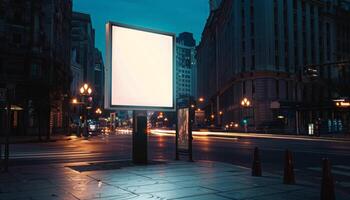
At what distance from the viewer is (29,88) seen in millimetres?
46500

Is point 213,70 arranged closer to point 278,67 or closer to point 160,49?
point 278,67

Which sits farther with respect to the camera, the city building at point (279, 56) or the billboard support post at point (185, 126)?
the city building at point (279, 56)

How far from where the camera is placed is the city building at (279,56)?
67.1 m

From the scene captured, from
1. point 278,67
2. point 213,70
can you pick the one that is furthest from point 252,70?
point 213,70

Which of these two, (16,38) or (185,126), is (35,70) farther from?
(185,126)

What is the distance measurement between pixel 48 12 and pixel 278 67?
41.1 m

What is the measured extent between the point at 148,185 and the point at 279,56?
2555 inches

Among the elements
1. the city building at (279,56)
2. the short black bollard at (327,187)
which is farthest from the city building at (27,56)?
the short black bollard at (327,187)

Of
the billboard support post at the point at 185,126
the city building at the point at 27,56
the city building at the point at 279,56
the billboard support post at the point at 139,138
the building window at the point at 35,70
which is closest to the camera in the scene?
the billboard support post at the point at 139,138

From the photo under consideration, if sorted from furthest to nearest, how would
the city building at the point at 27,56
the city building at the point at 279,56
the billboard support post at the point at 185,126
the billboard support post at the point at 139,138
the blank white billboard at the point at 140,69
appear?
the city building at the point at 279,56, the city building at the point at 27,56, the billboard support post at the point at 185,126, the billboard support post at the point at 139,138, the blank white billboard at the point at 140,69

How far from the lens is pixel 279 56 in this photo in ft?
227

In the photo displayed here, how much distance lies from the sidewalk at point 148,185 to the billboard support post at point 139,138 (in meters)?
1.31

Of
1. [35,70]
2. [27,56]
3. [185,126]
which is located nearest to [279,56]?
[35,70]

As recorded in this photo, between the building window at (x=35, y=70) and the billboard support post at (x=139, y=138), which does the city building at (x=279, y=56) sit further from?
the billboard support post at (x=139, y=138)
